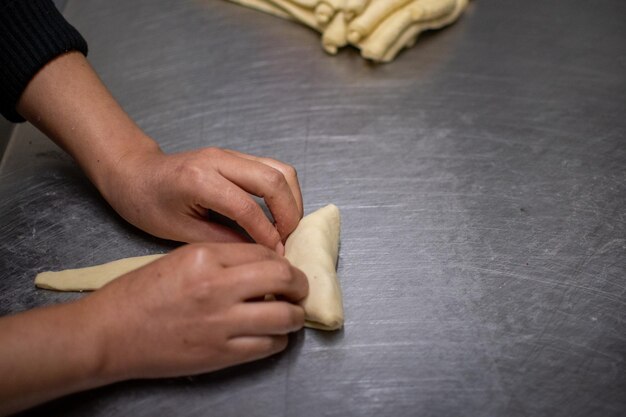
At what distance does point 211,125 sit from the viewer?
3.51ft

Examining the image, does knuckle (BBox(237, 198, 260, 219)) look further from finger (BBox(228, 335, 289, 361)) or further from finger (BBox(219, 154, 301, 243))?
finger (BBox(228, 335, 289, 361))

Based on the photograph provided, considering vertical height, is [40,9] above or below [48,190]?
above

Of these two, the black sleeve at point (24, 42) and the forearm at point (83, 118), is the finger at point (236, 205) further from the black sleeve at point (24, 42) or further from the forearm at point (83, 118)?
Answer: the black sleeve at point (24, 42)

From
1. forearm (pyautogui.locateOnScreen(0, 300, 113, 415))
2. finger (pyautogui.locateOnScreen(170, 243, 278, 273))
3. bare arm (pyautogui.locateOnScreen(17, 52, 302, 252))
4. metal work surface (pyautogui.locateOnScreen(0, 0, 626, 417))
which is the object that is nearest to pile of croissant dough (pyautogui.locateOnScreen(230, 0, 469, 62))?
metal work surface (pyautogui.locateOnScreen(0, 0, 626, 417))

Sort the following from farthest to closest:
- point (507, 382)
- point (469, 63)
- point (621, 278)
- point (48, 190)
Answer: point (469, 63) < point (48, 190) < point (621, 278) < point (507, 382)

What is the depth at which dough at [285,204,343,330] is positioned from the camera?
763 mm

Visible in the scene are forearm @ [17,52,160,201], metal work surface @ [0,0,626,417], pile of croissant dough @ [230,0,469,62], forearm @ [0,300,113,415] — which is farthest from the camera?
pile of croissant dough @ [230,0,469,62]

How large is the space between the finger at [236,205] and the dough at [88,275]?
117 mm

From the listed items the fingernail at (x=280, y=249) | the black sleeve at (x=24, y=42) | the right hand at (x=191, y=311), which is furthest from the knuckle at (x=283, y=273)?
the black sleeve at (x=24, y=42)

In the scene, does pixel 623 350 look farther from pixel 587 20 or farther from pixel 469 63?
pixel 587 20

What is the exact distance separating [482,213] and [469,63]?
1.15 feet

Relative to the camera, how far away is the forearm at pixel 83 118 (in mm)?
882

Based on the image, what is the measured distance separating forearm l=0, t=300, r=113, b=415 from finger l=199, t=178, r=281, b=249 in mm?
187

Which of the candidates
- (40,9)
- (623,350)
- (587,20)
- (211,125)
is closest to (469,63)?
(587,20)
